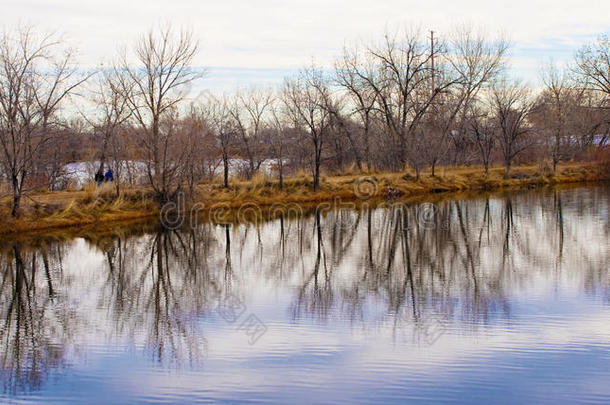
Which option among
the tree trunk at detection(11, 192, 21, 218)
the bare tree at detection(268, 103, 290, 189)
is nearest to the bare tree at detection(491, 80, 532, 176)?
the bare tree at detection(268, 103, 290, 189)

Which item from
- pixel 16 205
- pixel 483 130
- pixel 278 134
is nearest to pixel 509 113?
pixel 483 130

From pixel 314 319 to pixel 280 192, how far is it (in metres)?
20.2

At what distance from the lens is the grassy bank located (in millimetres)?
23531

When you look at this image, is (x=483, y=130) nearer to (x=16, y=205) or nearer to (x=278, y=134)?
(x=278, y=134)

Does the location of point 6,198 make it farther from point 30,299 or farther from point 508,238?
point 508,238

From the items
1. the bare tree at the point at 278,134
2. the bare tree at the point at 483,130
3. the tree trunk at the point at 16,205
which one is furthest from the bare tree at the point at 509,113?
the tree trunk at the point at 16,205

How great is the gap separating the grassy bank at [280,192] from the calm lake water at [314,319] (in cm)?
350

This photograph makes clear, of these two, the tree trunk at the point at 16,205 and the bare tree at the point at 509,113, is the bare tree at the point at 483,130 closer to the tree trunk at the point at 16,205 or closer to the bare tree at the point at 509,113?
the bare tree at the point at 509,113

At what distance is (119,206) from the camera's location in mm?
25766

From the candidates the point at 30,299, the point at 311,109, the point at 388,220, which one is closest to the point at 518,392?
the point at 30,299

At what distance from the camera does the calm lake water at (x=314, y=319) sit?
8102 mm

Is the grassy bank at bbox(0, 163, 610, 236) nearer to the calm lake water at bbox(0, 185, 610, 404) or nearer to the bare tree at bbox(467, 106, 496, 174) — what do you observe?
the bare tree at bbox(467, 106, 496, 174)

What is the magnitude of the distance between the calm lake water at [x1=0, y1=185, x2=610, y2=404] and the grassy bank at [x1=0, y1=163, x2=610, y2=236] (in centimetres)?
350

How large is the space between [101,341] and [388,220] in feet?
50.9
